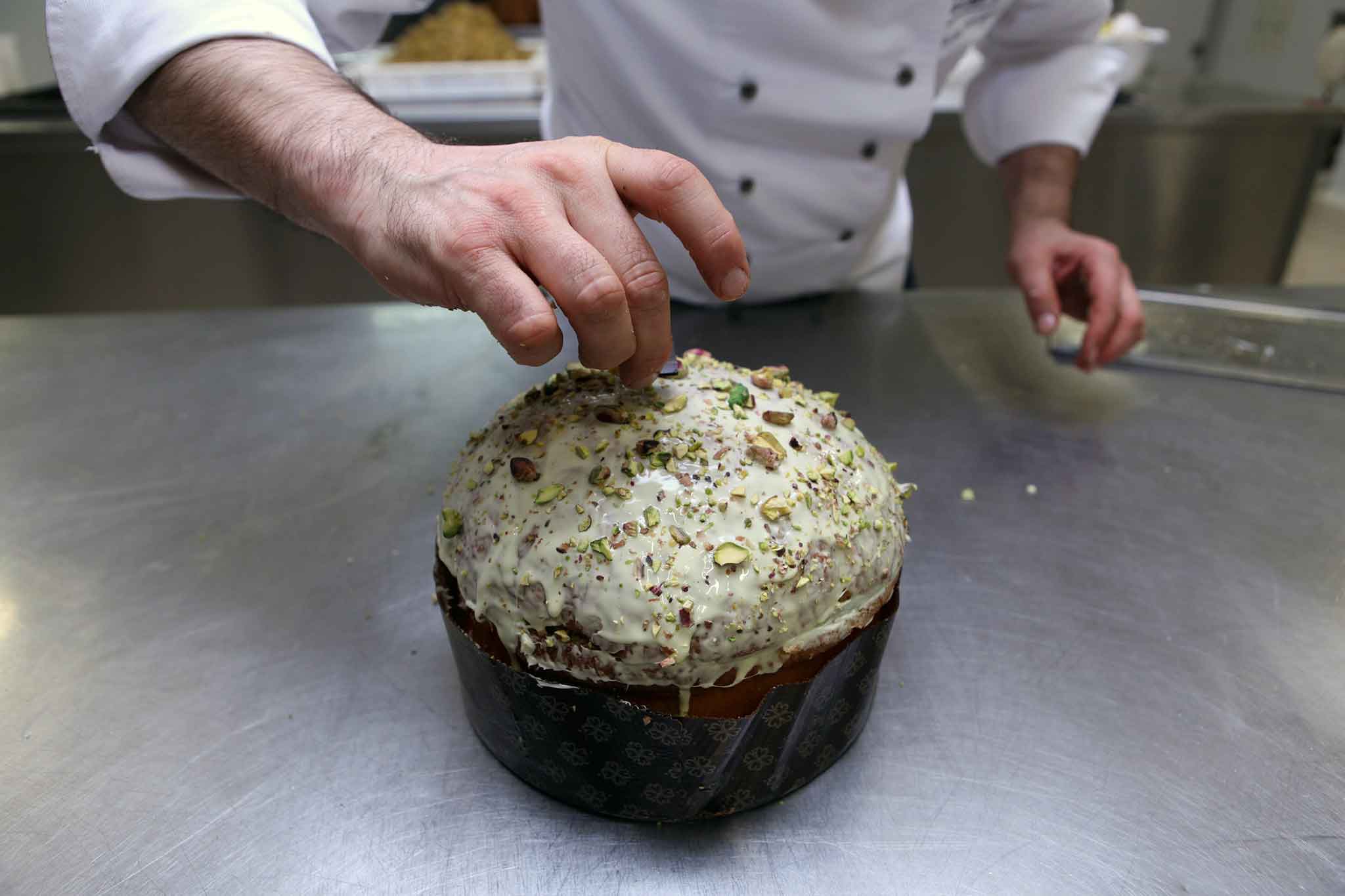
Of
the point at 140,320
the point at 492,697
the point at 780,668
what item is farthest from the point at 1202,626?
the point at 140,320

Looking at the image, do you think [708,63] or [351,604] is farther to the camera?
[708,63]

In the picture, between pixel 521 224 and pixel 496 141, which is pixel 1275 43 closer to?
pixel 496 141

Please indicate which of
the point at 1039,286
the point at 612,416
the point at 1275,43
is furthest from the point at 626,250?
the point at 1275,43

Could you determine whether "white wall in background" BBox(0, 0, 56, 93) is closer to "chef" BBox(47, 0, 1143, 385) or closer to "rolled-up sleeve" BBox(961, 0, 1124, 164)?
"chef" BBox(47, 0, 1143, 385)

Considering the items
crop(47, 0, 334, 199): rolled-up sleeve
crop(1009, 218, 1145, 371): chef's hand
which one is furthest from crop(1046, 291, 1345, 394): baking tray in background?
crop(47, 0, 334, 199): rolled-up sleeve

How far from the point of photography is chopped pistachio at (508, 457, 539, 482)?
2.67ft

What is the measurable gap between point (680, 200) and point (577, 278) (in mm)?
121

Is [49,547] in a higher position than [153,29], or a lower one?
lower

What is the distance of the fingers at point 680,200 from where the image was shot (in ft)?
2.34

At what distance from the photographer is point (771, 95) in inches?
55.8

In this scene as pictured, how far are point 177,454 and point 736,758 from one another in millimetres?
1098

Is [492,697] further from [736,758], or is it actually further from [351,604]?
[351,604]

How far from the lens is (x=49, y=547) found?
1.22 meters

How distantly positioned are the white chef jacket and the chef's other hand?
13.7 inches
